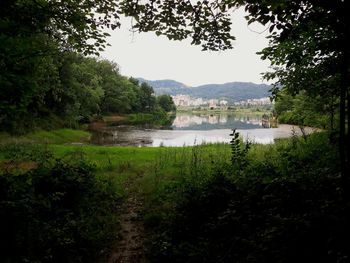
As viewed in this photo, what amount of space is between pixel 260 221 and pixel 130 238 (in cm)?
300

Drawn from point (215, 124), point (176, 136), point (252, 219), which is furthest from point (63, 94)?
point (215, 124)

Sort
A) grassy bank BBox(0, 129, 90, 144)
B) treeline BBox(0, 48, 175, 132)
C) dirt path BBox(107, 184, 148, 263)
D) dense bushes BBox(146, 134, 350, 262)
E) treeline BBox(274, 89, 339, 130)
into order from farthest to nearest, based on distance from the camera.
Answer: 1. grassy bank BBox(0, 129, 90, 144)
2. treeline BBox(274, 89, 339, 130)
3. treeline BBox(0, 48, 175, 132)
4. dirt path BBox(107, 184, 148, 263)
5. dense bushes BBox(146, 134, 350, 262)

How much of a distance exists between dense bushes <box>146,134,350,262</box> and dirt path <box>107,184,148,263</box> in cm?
36

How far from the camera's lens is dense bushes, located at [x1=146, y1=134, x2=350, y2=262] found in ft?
13.5

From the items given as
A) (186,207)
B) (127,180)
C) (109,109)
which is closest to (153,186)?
(127,180)

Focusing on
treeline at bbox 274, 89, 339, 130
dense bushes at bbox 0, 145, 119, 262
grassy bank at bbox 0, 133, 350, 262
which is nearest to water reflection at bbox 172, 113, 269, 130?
treeline at bbox 274, 89, 339, 130

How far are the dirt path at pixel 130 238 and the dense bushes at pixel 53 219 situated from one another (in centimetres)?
24

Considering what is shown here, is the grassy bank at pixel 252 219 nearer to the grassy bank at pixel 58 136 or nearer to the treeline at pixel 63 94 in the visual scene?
the treeline at pixel 63 94

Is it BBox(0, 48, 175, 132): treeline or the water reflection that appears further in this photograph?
the water reflection

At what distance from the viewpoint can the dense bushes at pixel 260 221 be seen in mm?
4102

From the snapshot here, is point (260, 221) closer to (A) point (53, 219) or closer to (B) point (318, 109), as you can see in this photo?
(A) point (53, 219)

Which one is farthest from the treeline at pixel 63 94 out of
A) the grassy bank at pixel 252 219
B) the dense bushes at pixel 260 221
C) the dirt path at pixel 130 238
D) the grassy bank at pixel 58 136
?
the dense bushes at pixel 260 221

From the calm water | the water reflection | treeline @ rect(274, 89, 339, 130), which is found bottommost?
the calm water

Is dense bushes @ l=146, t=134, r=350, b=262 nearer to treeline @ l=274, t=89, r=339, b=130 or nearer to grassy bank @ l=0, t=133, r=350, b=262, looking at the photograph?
grassy bank @ l=0, t=133, r=350, b=262
